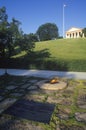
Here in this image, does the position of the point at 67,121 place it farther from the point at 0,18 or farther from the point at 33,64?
the point at 0,18

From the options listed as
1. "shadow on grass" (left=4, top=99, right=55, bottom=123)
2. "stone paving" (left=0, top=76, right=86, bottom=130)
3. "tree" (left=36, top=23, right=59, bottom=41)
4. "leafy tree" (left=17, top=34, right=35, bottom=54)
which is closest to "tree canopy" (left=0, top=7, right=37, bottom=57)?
"leafy tree" (left=17, top=34, right=35, bottom=54)

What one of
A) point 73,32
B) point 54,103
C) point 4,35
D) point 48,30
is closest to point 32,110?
point 54,103

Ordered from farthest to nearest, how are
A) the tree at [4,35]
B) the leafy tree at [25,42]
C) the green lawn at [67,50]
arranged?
1. the green lawn at [67,50]
2. the leafy tree at [25,42]
3. the tree at [4,35]

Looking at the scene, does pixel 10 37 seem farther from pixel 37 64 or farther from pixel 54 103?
pixel 54 103

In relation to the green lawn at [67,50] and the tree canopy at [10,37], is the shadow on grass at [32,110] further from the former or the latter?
the green lawn at [67,50]

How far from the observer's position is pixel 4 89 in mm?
7852

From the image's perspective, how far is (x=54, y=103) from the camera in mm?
6152

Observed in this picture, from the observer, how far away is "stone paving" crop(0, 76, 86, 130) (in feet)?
15.3

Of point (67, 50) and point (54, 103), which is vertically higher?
point (67, 50)

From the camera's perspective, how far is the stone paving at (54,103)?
467cm

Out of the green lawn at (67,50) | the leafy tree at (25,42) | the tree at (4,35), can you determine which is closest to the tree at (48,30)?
the green lawn at (67,50)

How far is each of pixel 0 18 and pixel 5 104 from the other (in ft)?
44.5

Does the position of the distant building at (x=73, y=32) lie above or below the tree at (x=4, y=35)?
above

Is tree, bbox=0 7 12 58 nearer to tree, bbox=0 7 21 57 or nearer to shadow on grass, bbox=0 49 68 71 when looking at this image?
tree, bbox=0 7 21 57
